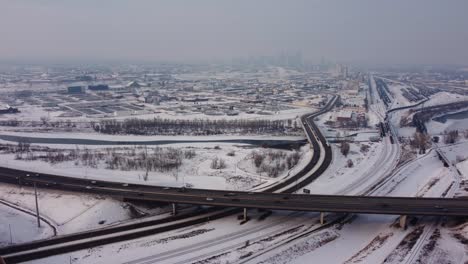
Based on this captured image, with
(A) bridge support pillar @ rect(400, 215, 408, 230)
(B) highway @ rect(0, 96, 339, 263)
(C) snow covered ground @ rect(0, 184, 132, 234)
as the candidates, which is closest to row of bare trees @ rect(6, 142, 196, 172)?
(B) highway @ rect(0, 96, 339, 263)

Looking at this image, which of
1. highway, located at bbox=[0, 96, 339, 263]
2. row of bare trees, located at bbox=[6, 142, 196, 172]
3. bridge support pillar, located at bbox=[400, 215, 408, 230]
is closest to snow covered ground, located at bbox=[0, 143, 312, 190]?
row of bare trees, located at bbox=[6, 142, 196, 172]

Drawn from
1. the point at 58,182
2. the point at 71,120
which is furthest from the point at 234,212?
the point at 71,120

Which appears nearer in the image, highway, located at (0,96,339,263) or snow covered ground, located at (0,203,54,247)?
highway, located at (0,96,339,263)

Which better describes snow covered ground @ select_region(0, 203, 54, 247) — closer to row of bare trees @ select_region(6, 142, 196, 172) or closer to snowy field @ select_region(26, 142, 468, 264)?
snowy field @ select_region(26, 142, 468, 264)

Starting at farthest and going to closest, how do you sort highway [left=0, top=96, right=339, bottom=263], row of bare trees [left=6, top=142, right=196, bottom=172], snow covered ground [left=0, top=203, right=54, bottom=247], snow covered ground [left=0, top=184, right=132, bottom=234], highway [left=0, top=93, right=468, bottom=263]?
1. row of bare trees [left=6, top=142, right=196, bottom=172]
2. snow covered ground [left=0, top=184, right=132, bottom=234]
3. snow covered ground [left=0, top=203, right=54, bottom=247]
4. highway [left=0, top=93, right=468, bottom=263]
5. highway [left=0, top=96, right=339, bottom=263]

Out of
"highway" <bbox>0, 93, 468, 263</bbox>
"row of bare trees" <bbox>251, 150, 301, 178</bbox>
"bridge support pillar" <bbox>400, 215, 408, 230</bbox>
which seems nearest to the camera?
"highway" <bbox>0, 93, 468, 263</bbox>

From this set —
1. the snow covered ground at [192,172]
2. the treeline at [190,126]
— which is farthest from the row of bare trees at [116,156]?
the treeline at [190,126]

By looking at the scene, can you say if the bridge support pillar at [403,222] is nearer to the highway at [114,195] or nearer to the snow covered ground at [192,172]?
the highway at [114,195]

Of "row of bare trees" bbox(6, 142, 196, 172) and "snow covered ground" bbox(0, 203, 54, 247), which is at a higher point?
"row of bare trees" bbox(6, 142, 196, 172)

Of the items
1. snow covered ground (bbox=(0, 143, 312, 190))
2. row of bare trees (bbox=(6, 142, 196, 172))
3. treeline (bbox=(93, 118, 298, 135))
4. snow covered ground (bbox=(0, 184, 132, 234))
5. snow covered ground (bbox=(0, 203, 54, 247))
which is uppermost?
treeline (bbox=(93, 118, 298, 135))
